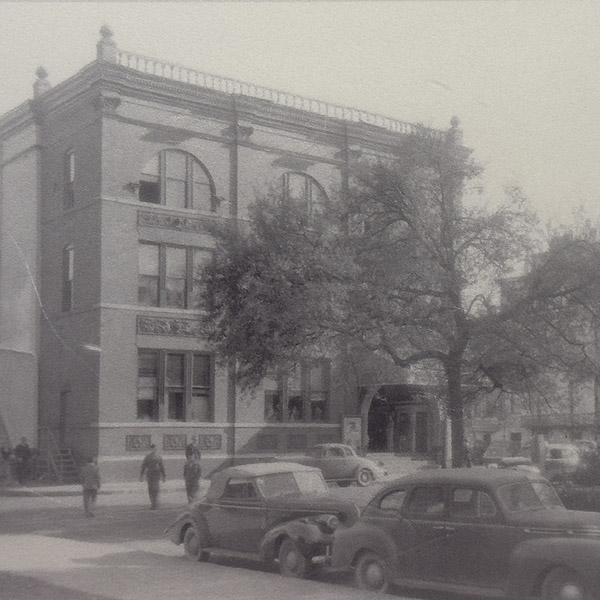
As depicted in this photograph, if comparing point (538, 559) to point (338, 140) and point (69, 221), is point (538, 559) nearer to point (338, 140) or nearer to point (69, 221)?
point (69, 221)

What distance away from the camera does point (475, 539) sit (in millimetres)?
11078

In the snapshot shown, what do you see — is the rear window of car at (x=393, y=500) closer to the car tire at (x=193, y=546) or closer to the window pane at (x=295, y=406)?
the car tire at (x=193, y=546)

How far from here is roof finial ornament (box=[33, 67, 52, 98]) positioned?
36.8 m

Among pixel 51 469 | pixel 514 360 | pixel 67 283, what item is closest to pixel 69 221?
pixel 67 283

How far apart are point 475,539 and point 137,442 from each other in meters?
22.8

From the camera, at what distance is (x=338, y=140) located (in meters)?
39.0

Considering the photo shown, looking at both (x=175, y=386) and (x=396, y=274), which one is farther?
(x=175, y=386)

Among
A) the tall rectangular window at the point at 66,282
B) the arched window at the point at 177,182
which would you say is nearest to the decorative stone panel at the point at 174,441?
the tall rectangular window at the point at 66,282

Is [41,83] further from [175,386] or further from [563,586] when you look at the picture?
[563,586]

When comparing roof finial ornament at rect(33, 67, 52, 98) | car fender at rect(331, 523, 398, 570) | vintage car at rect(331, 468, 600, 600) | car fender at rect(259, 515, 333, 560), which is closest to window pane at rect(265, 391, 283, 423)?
roof finial ornament at rect(33, 67, 52, 98)

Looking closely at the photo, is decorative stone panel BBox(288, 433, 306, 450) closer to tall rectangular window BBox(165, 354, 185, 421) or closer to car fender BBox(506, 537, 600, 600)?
tall rectangular window BBox(165, 354, 185, 421)

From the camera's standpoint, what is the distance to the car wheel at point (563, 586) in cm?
982

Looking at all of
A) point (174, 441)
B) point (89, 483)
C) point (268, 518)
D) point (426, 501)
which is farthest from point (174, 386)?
point (426, 501)

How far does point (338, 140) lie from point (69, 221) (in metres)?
Result: 11.5
